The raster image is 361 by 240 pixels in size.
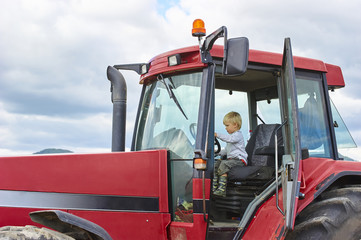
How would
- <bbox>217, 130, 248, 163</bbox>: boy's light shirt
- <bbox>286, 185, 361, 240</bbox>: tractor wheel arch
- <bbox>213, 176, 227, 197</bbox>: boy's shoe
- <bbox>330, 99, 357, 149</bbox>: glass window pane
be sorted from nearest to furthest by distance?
1. <bbox>286, 185, 361, 240</bbox>: tractor wheel arch
2. <bbox>213, 176, 227, 197</bbox>: boy's shoe
3. <bbox>217, 130, 248, 163</bbox>: boy's light shirt
4. <bbox>330, 99, 357, 149</bbox>: glass window pane

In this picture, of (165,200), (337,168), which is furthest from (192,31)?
(337,168)

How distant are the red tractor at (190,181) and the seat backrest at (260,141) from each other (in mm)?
364

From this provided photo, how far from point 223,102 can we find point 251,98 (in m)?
0.55

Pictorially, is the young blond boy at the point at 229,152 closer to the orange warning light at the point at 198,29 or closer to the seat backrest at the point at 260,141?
the seat backrest at the point at 260,141

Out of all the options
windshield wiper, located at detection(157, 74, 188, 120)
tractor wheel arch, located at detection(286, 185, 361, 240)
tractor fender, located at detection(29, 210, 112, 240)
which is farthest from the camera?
windshield wiper, located at detection(157, 74, 188, 120)

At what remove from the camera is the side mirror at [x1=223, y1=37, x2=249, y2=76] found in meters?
3.67

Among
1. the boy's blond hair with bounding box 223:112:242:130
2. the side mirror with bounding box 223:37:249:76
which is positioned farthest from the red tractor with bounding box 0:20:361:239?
the boy's blond hair with bounding box 223:112:242:130

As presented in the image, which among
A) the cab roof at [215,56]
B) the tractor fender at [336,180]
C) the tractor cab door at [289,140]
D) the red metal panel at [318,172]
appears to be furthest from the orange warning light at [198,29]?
the tractor fender at [336,180]

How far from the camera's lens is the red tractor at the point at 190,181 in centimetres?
389

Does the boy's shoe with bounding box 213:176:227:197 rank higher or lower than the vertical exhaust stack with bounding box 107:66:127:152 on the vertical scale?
lower

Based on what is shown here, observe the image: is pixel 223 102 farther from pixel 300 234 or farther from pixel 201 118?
pixel 300 234

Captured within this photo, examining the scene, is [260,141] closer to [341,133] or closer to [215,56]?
[341,133]

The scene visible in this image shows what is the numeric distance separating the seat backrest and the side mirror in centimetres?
151

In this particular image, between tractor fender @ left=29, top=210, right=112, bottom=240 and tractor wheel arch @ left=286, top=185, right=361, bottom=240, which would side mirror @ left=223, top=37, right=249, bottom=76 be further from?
tractor fender @ left=29, top=210, right=112, bottom=240
